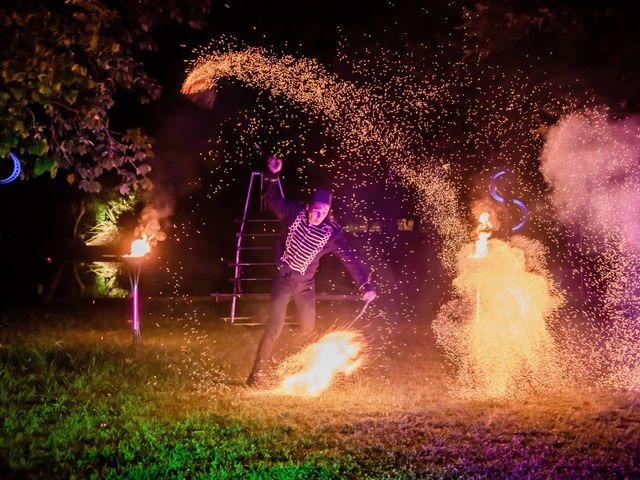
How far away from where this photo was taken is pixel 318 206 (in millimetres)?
7250

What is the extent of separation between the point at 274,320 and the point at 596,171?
27.9 ft

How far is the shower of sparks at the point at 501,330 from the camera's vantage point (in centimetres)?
774

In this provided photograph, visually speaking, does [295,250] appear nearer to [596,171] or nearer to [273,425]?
[273,425]

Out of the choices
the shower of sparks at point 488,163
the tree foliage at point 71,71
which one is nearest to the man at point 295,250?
the tree foliage at point 71,71

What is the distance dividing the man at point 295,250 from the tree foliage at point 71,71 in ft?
5.22

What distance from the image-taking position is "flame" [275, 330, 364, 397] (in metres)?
7.35

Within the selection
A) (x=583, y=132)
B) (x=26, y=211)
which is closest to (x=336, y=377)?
(x=583, y=132)

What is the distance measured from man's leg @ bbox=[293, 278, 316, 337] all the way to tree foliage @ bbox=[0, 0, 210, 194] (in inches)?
82.0

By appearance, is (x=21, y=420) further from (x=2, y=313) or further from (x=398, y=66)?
(x=398, y=66)

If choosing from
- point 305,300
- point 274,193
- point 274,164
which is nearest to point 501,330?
point 305,300

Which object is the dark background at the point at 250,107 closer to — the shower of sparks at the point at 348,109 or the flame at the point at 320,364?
the shower of sparks at the point at 348,109

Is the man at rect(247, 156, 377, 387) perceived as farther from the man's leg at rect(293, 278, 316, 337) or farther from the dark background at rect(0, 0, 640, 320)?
the dark background at rect(0, 0, 640, 320)

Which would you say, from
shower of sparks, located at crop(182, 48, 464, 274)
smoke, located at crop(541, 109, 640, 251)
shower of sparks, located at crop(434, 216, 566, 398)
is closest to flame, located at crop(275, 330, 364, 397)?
shower of sparks, located at crop(434, 216, 566, 398)

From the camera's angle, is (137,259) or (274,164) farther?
(137,259)
